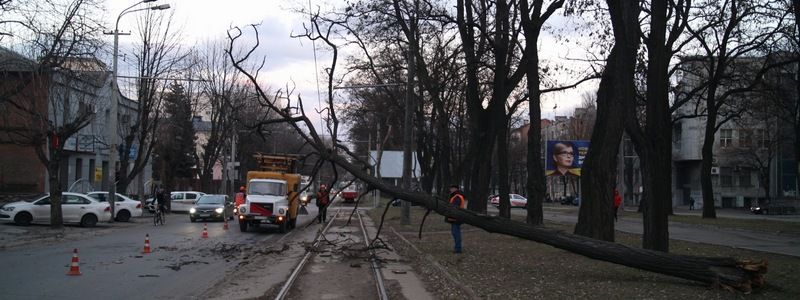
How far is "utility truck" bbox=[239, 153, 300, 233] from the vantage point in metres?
26.8

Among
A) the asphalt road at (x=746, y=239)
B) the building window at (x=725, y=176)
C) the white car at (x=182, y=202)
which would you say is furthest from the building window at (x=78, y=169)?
the building window at (x=725, y=176)

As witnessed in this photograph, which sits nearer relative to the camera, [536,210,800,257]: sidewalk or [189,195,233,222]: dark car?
[536,210,800,257]: sidewalk

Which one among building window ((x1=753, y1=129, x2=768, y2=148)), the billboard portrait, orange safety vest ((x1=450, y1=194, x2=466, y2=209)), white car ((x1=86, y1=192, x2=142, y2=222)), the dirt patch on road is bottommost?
the dirt patch on road

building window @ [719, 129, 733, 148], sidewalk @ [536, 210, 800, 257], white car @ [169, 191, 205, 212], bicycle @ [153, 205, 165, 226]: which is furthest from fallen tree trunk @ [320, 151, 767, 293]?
building window @ [719, 129, 733, 148]

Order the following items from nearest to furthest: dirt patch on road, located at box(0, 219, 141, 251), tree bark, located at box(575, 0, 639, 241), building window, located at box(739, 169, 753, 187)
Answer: tree bark, located at box(575, 0, 639, 241)
dirt patch on road, located at box(0, 219, 141, 251)
building window, located at box(739, 169, 753, 187)

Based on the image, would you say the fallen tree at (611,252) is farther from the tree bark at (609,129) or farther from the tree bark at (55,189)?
the tree bark at (55,189)

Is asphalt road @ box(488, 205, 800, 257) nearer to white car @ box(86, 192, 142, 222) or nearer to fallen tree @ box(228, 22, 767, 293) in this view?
fallen tree @ box(228, 22, 767, 293)

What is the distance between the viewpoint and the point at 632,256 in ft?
37.7

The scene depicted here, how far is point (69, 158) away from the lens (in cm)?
4466

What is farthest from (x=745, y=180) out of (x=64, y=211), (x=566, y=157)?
(x=64, y=211)

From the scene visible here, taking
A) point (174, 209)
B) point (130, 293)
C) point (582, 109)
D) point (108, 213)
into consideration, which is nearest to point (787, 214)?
point (582, 109)

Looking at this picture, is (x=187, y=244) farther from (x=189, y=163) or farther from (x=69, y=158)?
(x=189, y=163)

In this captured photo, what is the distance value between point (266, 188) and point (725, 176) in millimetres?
63366

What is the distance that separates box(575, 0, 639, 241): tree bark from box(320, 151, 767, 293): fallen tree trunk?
2719mm
